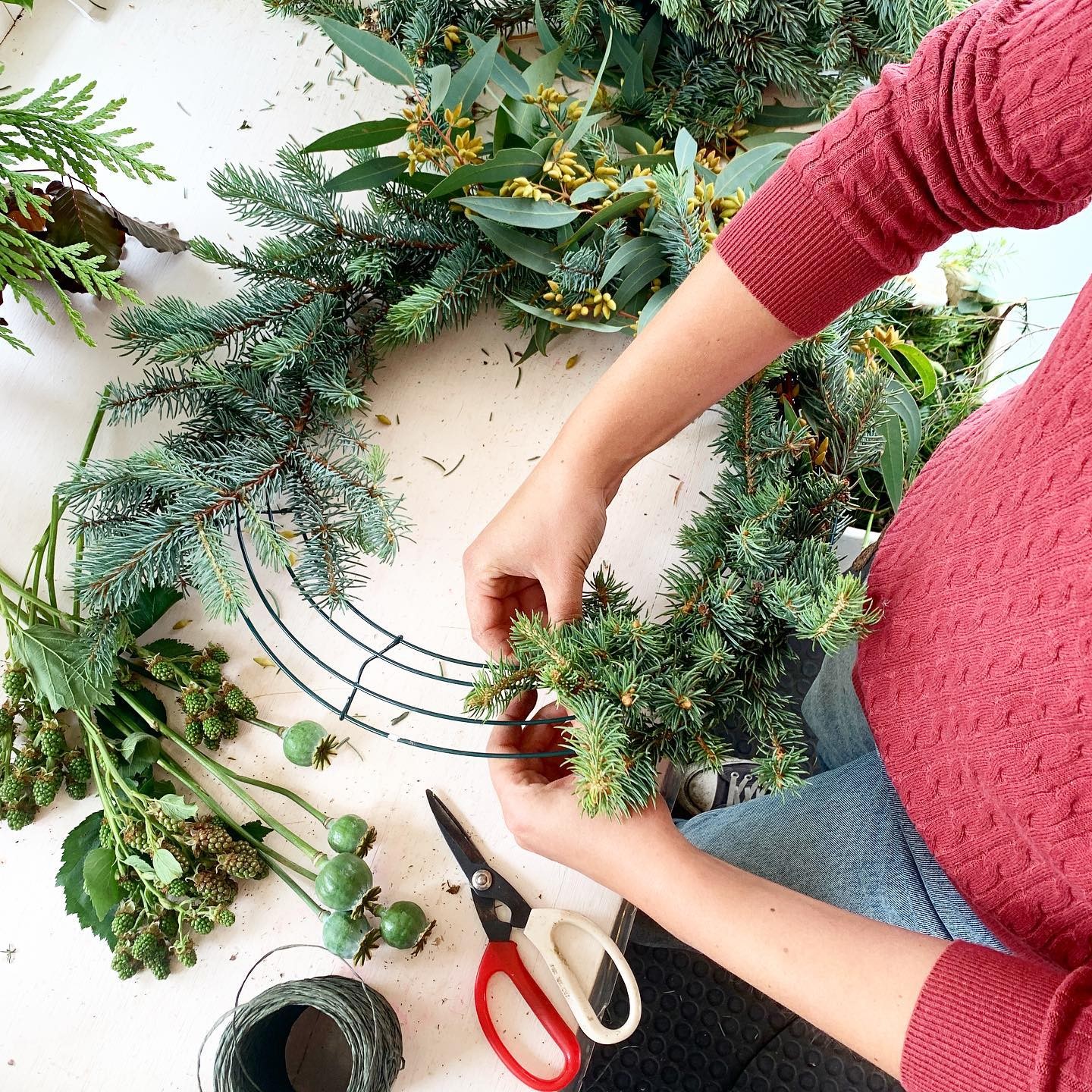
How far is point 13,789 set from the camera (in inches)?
32.2

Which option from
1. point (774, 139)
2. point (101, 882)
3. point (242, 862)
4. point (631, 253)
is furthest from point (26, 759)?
point (774, 139)

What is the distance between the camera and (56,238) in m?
0.90

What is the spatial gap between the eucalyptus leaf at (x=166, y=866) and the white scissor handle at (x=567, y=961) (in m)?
0.33

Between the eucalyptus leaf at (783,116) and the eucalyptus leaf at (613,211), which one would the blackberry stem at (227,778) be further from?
the eucalyptus leaf at (783,116)

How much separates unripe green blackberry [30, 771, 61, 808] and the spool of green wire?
10.7 inches

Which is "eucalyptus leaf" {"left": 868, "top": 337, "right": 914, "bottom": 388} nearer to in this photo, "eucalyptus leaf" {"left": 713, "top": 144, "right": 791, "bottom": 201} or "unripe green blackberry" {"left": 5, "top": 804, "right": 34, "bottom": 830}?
"eucalyptus leaf" {"left": 713, "top": 144, "right": 791, "bottom": 201}

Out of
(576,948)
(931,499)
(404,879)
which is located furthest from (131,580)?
(931,499)

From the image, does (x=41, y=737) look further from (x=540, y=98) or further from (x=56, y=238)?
(x=540, y=98)

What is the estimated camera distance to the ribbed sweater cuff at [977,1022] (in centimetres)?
53

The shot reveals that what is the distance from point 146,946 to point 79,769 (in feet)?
0.61

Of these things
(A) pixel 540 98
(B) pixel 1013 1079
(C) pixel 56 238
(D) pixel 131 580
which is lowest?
(B) pixel 1013 1079

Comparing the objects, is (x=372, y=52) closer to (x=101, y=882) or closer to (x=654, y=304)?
(x=654, y=304)

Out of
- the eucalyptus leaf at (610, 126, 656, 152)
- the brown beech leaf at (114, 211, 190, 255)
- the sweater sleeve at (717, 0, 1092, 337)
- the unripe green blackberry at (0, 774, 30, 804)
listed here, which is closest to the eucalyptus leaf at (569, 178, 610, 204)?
the eucalyptus leaf at (610, 126, 656, 152)

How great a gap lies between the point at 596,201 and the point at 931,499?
0.46m
